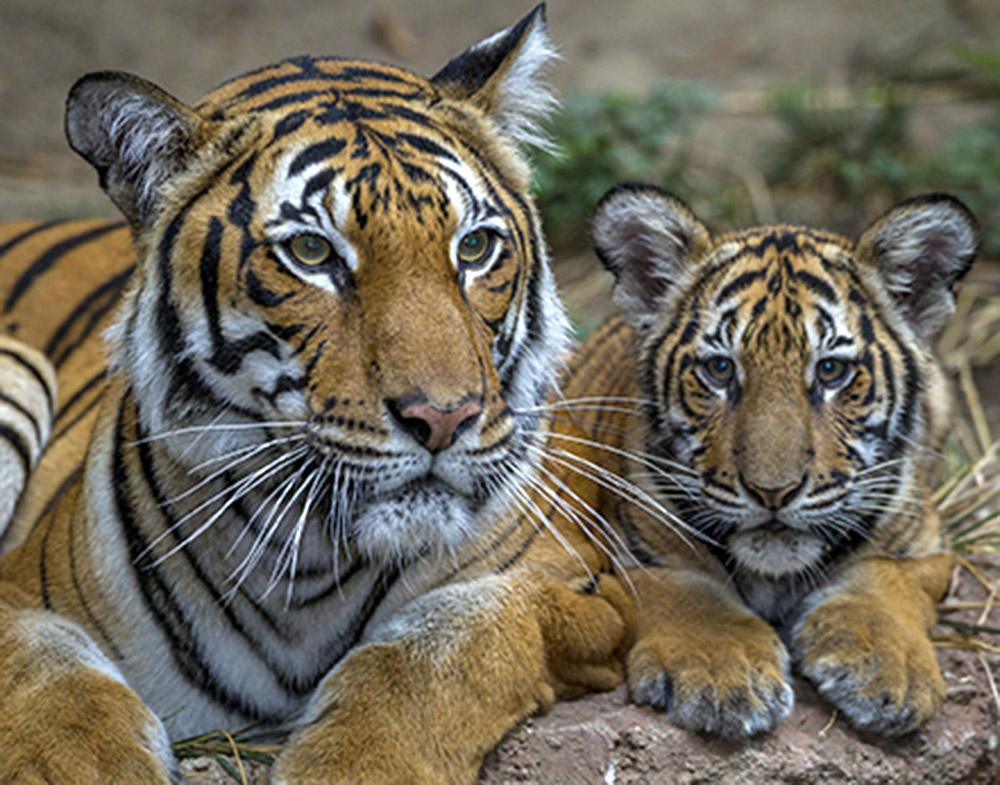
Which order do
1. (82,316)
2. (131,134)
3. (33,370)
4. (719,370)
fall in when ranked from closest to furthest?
(131,134) → (719,370) → (33,370) → (82,316)

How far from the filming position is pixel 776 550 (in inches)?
120

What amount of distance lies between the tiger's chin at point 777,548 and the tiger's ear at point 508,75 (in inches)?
35.7

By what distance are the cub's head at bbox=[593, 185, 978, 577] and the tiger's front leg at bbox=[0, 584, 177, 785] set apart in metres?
1.20

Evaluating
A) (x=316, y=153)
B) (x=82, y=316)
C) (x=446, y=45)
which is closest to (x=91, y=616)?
(x=316, y=153)

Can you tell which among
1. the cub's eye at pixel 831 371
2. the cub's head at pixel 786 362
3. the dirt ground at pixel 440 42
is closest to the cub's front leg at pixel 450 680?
the cub's head at pixel 786 362

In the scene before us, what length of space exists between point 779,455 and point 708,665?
1.39 ft

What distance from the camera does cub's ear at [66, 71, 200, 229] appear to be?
255 cm

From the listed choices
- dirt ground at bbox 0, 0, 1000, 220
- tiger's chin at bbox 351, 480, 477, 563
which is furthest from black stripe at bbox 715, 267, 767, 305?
dirt ground at bbox 0, 0, 1000, 220

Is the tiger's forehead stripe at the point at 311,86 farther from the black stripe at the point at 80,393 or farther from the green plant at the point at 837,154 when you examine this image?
the green plant at the point at 837,154

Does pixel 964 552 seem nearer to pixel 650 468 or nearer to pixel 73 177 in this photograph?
pixel 650 468

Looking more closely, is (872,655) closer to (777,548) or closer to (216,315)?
(777,548)

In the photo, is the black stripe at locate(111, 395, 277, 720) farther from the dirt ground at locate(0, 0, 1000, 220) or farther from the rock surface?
the dirt ground at locate(0, 0, 1000, 220)

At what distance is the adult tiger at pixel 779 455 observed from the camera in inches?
114

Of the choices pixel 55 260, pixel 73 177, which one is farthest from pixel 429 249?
pixel 73 177
